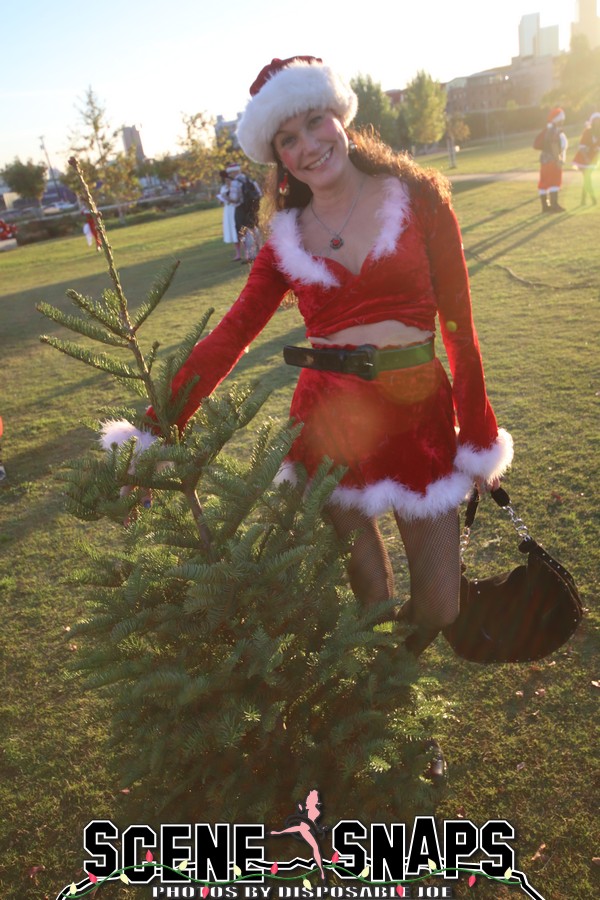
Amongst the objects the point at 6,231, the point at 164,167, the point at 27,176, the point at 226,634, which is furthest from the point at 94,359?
the point at 27,176

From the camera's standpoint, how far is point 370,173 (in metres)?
2.56

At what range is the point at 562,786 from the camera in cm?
267

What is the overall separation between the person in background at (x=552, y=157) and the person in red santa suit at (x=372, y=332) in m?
13.6

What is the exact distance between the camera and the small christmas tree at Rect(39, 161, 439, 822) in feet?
6.24

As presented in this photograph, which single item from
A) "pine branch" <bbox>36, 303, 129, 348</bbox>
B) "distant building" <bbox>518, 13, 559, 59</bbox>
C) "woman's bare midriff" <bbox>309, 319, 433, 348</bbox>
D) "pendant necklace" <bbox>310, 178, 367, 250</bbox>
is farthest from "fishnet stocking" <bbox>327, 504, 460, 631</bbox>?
"distant building" <bbox>518, 13, 559, 59</bbox>

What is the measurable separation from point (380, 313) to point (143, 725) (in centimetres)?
151

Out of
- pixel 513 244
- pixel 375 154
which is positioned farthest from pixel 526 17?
pixel 375 154

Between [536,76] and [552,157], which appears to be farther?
[536,76]

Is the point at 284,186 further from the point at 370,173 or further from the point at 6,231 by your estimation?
the point at 6,231

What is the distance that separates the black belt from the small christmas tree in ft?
1.27

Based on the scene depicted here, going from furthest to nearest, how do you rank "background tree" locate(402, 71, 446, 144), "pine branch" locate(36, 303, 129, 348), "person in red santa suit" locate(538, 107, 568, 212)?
1. "background tree" locate(402, 71, 446, 144)
2. "person in red santa suit" locate(538, 107, 568, 212)
3. "pine branch" locate(36, 303, 129, 348)

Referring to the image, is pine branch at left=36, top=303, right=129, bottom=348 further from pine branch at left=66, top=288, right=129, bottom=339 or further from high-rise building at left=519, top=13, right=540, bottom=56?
high-rise building at left=519, top=13, right=540, bottom=56

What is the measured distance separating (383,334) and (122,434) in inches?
37.0

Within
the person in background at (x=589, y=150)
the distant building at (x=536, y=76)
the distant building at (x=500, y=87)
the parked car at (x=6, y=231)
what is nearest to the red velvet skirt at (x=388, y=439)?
the person in background at (x=589, y=150)
